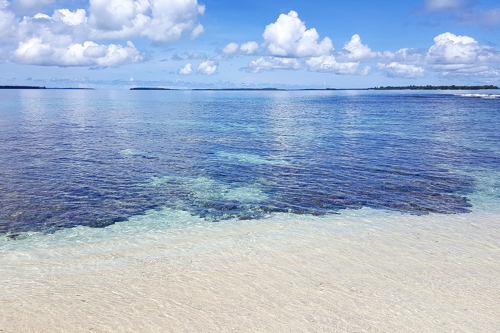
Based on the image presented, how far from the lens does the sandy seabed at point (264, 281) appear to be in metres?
6.93

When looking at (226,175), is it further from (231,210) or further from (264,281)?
(264,281)

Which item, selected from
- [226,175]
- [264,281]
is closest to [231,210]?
[264,281]

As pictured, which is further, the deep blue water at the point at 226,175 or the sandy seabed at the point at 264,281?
the deep blue water at the point at 226,175

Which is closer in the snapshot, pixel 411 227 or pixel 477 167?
pixel 411 227

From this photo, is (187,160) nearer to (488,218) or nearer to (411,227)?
(411,227)

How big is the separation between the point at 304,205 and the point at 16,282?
9.57 m

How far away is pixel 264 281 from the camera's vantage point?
8438mm

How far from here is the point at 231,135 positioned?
35906 millimetres

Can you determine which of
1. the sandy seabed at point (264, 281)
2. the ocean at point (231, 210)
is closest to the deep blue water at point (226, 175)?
the ocean at point (231, 210)

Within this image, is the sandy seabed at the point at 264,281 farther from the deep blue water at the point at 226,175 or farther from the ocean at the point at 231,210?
the deep blue water at the point at 226,175

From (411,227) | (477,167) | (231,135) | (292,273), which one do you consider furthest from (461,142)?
(292,273)

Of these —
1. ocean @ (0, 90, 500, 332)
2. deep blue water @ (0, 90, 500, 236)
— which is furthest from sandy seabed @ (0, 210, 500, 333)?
deep blue water @ (0, 90, 500, 236)

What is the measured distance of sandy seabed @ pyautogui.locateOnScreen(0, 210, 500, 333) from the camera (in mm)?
6930

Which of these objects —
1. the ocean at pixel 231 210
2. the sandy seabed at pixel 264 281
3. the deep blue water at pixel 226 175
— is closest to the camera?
the sandy seabed at pixel 264 281
